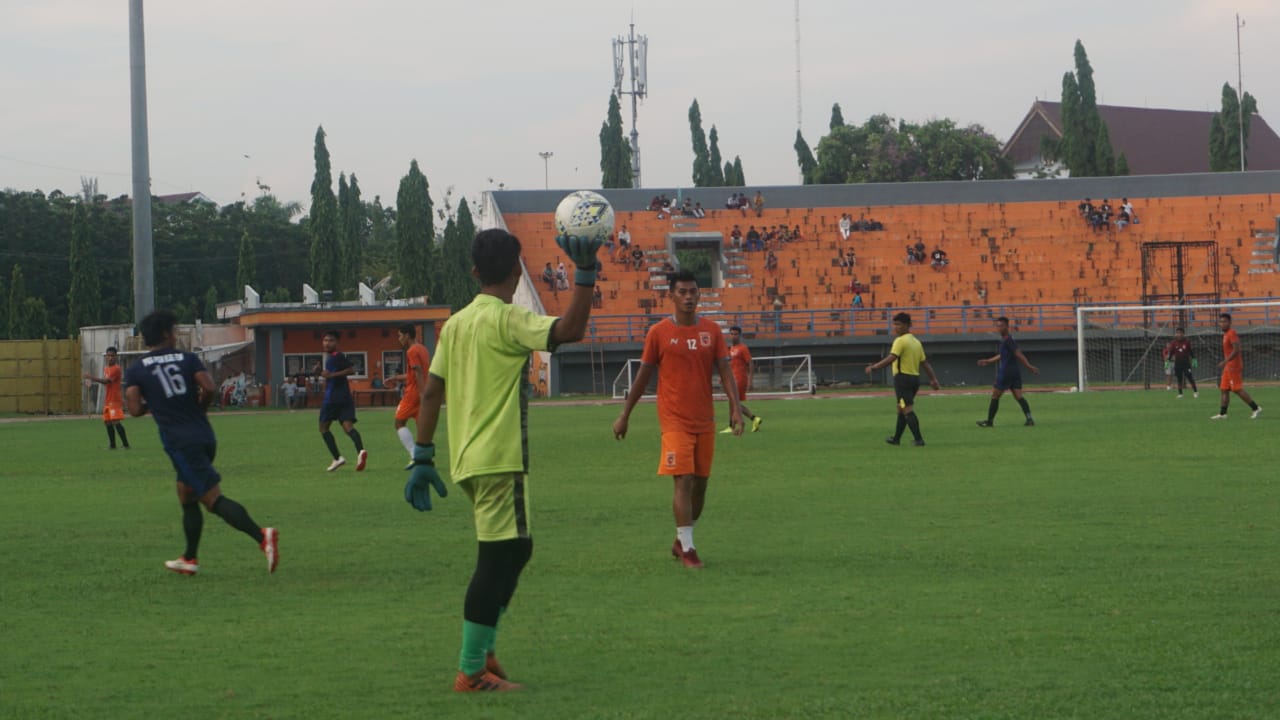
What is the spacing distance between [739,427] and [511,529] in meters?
4.28

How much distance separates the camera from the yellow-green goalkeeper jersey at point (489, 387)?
19.8 feet

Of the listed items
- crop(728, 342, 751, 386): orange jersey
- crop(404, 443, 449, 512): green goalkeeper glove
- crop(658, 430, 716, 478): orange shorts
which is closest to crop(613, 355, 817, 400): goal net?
crop(728, 342, 751, 386): orange jersey

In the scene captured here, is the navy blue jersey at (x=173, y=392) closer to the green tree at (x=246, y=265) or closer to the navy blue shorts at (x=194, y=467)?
the navy blue shorts at (x=194, y=467)

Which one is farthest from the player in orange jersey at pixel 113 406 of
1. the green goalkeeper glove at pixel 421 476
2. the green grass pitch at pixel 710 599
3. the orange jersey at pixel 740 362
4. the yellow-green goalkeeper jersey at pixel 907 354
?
the green goalkeeper glove at pixel 421 476

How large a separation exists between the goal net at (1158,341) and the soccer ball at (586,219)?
42.1m

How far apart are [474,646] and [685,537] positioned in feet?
12.8

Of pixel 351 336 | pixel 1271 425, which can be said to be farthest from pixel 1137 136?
pixel 1271 425

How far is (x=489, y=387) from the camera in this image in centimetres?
608

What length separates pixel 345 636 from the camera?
7.46 m

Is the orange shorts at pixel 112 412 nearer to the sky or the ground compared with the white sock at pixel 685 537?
nearer to the sky

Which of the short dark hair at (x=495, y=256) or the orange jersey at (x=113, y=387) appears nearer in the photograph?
the short dark hair at (x=495, y=256)

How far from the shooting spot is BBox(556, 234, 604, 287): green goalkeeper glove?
5.61 metres

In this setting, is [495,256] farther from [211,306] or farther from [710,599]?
[211,306]

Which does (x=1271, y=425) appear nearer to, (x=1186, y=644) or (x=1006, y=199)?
(x=1186, y=644)
